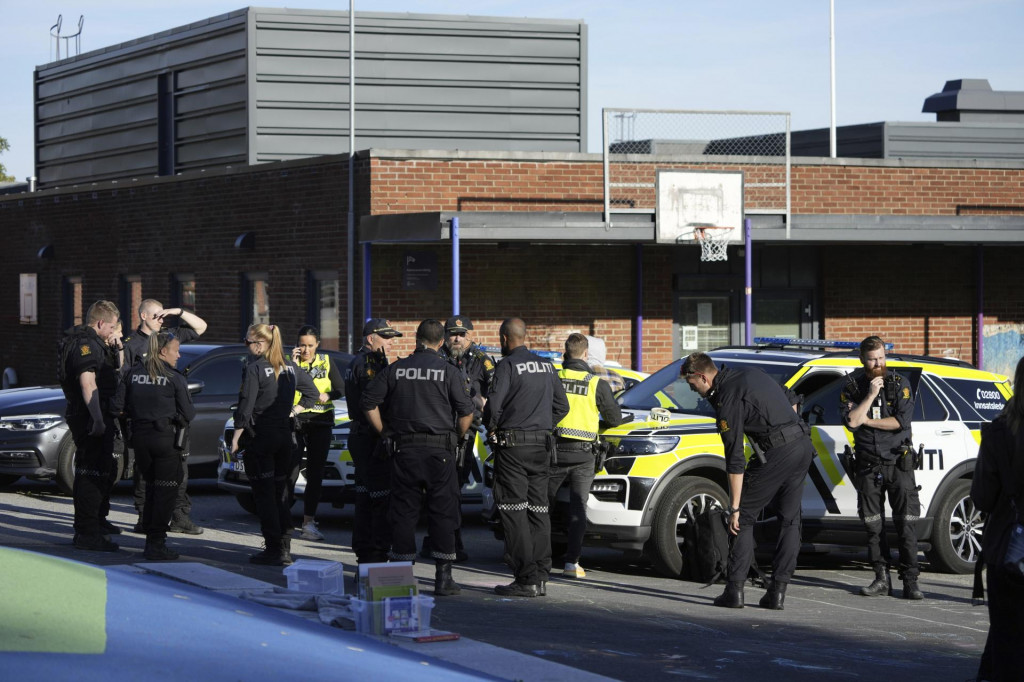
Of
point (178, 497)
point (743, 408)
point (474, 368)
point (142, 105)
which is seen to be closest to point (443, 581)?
point (743, 408)

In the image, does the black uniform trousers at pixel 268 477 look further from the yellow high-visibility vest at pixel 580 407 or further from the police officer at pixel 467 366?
the yellow high-visibility vest at pixel 580 407

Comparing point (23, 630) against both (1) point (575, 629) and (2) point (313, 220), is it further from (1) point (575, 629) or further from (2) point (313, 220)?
(2) point (313, 220)

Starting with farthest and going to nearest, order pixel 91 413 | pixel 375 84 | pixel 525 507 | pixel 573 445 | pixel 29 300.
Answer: pixel 29 300 < pixel 375 84 < pixel 91 413 < pixel 573 445 < pixel 525 507

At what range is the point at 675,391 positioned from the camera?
1166 centimetres

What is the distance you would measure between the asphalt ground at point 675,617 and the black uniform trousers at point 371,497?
445 millimetres

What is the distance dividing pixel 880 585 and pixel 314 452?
4624 millimetres

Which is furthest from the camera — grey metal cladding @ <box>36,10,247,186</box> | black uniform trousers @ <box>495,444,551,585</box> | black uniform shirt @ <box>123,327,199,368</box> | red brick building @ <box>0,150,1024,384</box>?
grey metal cladding @ <box>36,10,247,186</box>

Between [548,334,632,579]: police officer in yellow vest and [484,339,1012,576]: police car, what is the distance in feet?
0.49

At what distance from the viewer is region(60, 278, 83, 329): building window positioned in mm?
27547

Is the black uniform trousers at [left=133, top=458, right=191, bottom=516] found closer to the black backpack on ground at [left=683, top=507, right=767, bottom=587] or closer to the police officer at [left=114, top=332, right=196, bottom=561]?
the police officer at [left=114, top=332, right=196, bottom=561]

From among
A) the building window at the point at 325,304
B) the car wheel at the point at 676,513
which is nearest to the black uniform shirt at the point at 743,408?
the car wheel at the point at 676,513

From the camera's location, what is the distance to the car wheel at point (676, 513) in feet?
34.2

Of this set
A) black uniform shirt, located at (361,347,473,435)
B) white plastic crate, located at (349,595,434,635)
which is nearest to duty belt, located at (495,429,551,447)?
black uniform shirt, located at (361,347,473,435)

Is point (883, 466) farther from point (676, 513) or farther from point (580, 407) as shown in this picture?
point (580, 407)
